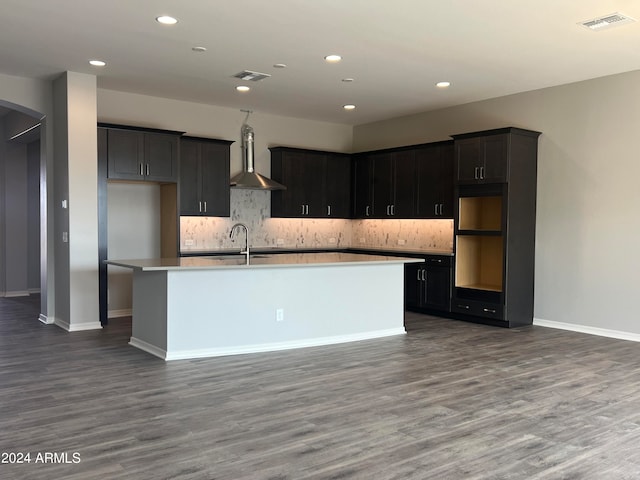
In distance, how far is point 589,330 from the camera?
6.88 m

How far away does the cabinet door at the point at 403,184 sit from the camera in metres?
Result: 8.78

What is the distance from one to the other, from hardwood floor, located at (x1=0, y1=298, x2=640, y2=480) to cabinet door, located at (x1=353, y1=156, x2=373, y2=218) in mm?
3902

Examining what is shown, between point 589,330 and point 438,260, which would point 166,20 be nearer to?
point 438,260

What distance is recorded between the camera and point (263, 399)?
419 cm

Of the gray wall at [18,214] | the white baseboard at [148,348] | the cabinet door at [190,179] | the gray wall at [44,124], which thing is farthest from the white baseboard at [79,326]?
the gray wall at [18,214]

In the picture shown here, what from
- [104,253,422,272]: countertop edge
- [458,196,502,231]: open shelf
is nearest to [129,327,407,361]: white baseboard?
[104,253,422,272]: countertop edge

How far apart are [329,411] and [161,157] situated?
487 centimetres

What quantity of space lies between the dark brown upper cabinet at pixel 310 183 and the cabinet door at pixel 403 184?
1.08 metres

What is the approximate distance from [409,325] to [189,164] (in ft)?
12.4

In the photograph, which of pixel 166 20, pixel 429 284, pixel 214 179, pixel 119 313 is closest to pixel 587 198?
pixel 429 284

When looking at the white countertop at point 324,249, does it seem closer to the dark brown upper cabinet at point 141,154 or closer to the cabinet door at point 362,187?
the cabinet door at point 362,187

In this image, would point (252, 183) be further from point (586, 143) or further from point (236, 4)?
point (586, 143)

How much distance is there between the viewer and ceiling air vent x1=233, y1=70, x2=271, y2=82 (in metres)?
6.64

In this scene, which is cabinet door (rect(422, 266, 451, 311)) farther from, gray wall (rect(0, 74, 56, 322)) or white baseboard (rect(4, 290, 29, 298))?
white baseboard (rect(4, 290, 29, 298))
